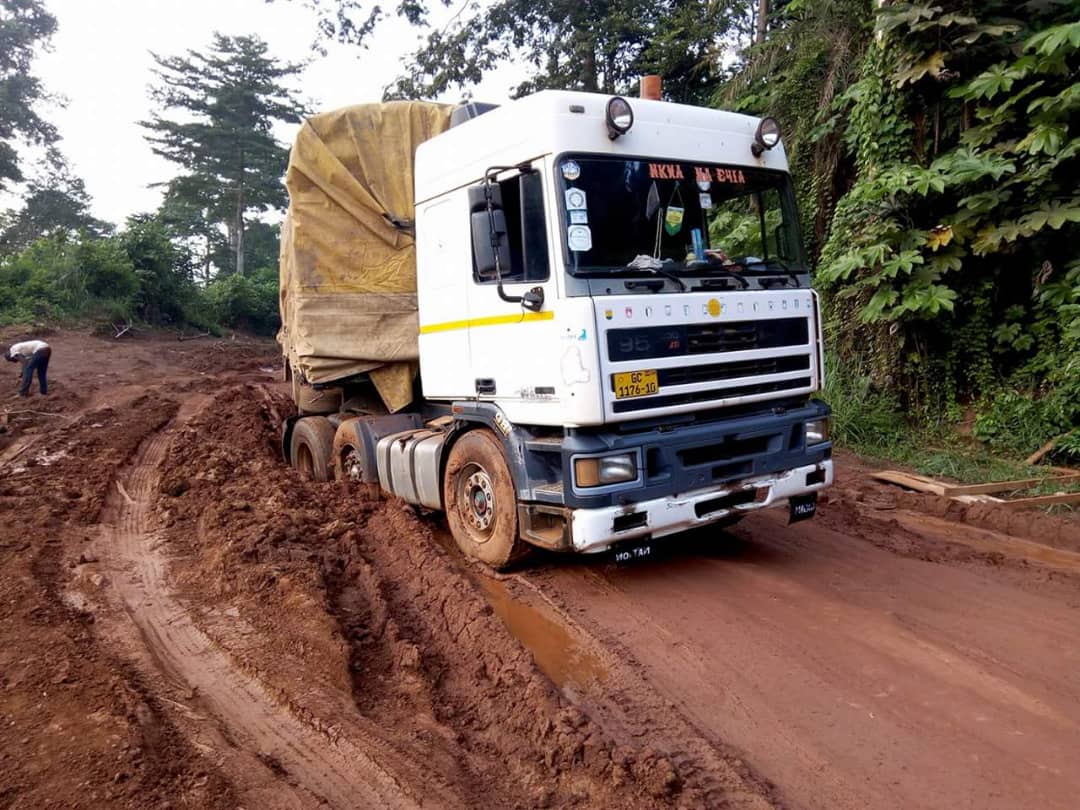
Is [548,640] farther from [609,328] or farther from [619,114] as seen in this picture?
[619,114]

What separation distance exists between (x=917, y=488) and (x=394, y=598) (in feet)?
17.0

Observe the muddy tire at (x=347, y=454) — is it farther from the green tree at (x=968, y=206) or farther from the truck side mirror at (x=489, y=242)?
the green tree at (x=968, y=206)

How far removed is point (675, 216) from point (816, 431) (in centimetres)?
186

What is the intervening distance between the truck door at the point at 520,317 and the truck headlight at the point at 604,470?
0.36m

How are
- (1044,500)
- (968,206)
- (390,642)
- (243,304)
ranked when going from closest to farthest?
(390,642) → (1044,500) → (968,206) → (243,304)

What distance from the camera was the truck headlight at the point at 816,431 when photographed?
5.39m

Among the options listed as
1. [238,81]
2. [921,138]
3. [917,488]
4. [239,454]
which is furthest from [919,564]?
[238,81]

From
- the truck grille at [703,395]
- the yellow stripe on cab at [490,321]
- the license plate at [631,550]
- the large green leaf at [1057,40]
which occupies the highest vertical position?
the large green leaf at [1057,40]

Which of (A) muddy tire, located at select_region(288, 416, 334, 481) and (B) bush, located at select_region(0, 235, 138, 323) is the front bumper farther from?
(B) bush, located at select_region(0, 235, 138, 323)

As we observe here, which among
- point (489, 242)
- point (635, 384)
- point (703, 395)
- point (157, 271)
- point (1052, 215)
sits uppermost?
point (157, 271)

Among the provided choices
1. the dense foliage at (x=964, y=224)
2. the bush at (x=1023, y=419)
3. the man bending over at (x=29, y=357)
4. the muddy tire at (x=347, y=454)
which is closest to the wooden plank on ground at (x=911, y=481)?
the bush at (x=1023, y=419)

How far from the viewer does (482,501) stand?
548 centimetres

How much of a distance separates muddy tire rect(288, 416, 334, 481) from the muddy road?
2.88 ft

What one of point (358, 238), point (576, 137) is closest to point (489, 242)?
point (576, 137)
